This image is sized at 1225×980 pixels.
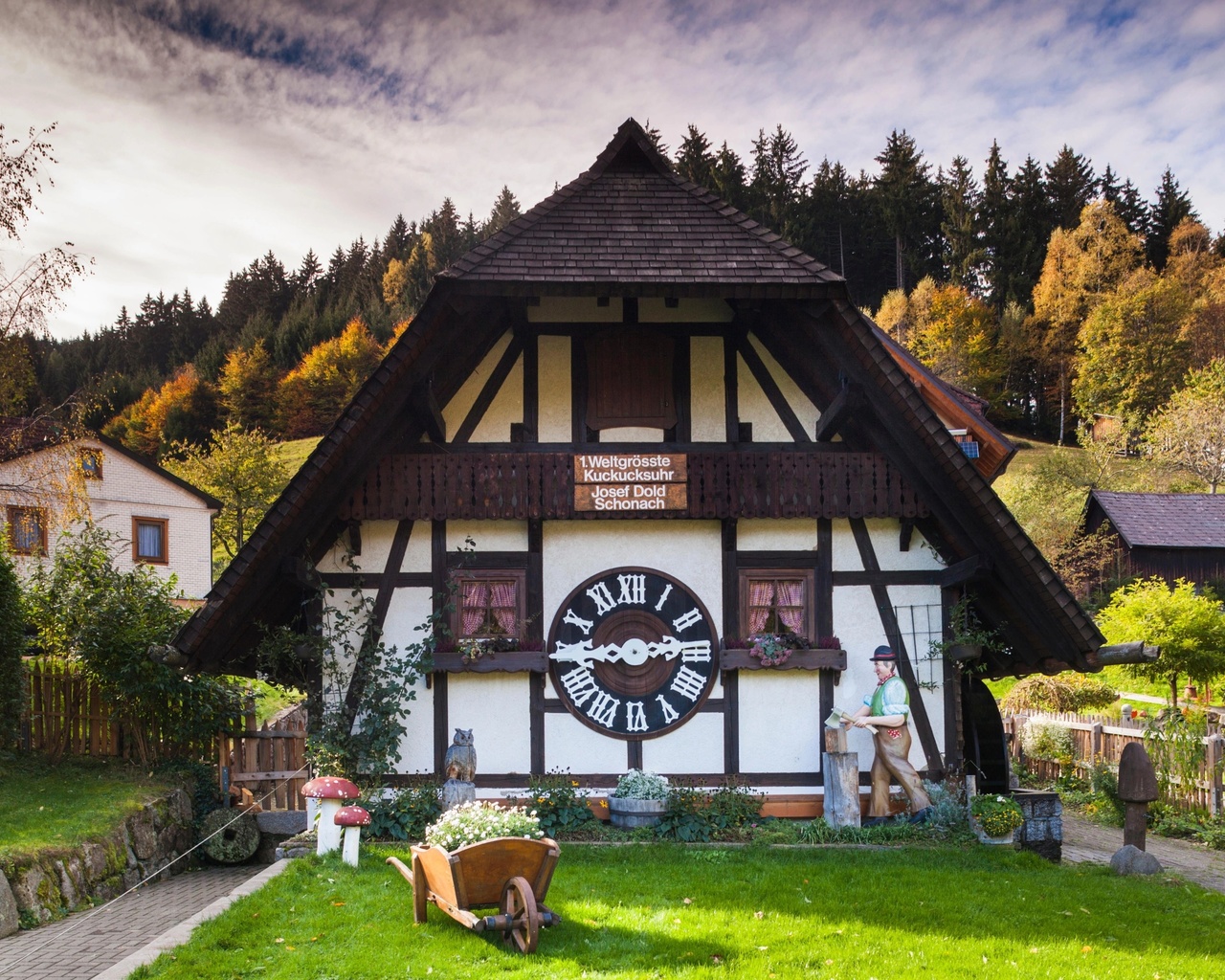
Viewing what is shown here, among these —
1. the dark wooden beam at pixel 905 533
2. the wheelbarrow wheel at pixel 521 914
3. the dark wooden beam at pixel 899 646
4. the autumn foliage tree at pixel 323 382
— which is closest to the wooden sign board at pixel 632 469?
the dark wooden beam at pixel 899 646

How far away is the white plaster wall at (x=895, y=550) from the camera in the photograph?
11.3 meters

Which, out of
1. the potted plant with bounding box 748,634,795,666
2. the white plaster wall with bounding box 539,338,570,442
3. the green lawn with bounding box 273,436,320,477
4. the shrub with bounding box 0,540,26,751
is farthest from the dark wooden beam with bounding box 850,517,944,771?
the green lawn with bounding box 273,436,320,477

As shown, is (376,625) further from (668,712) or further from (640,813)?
(640,813)

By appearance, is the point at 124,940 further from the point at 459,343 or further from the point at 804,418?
the point at 804,418

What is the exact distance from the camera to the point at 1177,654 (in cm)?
2056

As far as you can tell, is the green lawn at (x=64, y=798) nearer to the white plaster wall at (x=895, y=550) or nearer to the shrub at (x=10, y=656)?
the shrub at (x=10, y=656)

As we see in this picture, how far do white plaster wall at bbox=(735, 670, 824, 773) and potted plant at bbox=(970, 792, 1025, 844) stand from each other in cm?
160

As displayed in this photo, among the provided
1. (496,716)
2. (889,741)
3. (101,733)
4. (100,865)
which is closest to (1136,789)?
(889,741)

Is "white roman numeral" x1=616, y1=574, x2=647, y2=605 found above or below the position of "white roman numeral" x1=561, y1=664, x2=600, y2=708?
above

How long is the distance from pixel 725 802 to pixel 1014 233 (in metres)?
67.6

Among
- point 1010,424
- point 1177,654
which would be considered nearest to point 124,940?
point 1177,654

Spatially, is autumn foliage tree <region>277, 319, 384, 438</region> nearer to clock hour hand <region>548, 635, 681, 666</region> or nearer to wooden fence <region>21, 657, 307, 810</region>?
wooden fence <region>21, 657, 307, 810</region>

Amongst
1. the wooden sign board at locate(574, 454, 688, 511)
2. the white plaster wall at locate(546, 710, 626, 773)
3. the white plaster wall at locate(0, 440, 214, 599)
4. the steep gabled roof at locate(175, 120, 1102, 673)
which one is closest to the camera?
the steep gabled roof at locate(175, 120, 1102, 673)

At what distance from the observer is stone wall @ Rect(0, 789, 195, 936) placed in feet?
33.2
